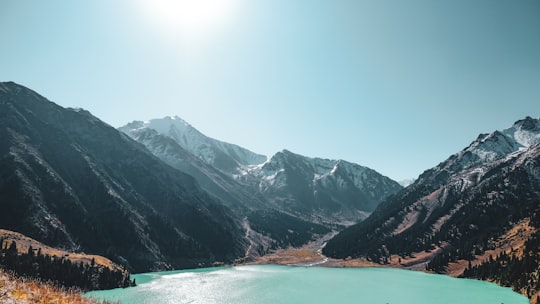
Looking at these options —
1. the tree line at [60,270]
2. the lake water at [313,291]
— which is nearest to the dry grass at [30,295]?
the lake water at [313,291]

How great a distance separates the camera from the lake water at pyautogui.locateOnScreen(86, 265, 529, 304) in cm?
12962

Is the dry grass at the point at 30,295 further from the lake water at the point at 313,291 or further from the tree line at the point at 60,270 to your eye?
the tree line at the point at 60,270

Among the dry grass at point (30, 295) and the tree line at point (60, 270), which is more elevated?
the dry grass at point (30, 295)

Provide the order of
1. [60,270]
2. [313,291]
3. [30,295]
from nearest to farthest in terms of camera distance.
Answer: [30,295] < [60,270] < [313,291]

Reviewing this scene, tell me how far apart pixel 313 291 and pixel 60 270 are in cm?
9976

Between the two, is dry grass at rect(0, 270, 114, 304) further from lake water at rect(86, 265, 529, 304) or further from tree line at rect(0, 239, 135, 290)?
tree line at rect(0, 239, 135, 290)

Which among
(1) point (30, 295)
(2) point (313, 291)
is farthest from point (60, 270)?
(1) point (30, 295)

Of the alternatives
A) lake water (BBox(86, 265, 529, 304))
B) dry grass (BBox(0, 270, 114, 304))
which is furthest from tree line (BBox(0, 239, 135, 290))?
dry grass (BBox(0, 270, 114, 304))

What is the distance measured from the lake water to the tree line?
726cm

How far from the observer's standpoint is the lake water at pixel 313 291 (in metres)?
130

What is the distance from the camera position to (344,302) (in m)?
126

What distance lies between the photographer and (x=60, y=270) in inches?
5433

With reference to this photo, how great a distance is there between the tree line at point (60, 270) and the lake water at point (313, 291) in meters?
7.26

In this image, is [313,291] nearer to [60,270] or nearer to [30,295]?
[60,270]
